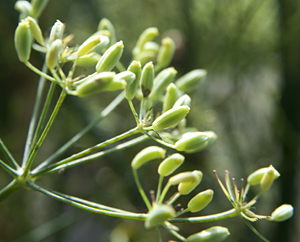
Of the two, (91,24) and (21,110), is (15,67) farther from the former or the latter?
(91,24)

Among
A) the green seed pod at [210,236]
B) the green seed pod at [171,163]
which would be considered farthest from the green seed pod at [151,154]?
the green seed pod at [210,236]

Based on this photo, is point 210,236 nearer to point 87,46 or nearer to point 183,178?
point 183,178

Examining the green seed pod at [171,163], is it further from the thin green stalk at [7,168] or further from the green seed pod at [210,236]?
the thin green stalk at [7,168]

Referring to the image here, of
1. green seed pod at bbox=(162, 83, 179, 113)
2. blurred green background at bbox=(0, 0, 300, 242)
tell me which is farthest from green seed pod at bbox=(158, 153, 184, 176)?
blurred green background at bbox=(0, 0, 300, 242)

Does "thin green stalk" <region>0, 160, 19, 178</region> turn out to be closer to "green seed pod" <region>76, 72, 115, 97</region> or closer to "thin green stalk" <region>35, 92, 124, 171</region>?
"thin green stalk" <region>35, 92, 124, 171</region>

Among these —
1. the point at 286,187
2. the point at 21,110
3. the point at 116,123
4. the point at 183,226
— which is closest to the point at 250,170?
the point at 286,187

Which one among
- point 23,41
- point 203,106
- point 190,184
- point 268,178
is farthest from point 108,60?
point 203,106
